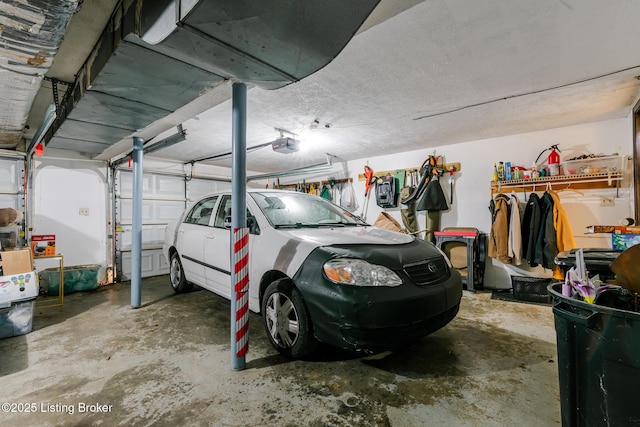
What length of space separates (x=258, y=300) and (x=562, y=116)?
4407 millimetres

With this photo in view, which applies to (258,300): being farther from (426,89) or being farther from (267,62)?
(426,89)

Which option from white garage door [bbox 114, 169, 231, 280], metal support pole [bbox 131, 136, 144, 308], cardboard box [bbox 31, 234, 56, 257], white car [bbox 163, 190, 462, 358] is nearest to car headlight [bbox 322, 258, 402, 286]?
white car [bbox 163, 190, 462, 358]

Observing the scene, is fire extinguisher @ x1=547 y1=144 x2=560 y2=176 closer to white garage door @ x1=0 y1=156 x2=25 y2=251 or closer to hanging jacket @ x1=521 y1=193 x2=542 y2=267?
hanging jacket @ x1=521 y1=193 x2=542 y2=267

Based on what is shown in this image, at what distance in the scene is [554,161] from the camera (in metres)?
3.97

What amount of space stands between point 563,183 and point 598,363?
4064 millimetres

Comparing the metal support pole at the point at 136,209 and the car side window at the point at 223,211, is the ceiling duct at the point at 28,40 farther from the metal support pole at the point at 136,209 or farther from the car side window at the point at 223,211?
the car side window at the point at 223,211

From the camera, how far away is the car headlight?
1856mm

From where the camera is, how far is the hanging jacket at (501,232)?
4221 mm

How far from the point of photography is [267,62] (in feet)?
5.11

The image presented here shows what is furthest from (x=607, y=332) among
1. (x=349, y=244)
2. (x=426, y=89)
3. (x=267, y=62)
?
(x=426, y=89)

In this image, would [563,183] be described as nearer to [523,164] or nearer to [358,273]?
[523,164]

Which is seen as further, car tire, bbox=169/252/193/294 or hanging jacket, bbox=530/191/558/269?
car tire, bbox=169/252/193/294

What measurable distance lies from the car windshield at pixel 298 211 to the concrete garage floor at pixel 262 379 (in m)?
1.17

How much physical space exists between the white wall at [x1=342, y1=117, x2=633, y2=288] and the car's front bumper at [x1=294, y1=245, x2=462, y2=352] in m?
3.35
